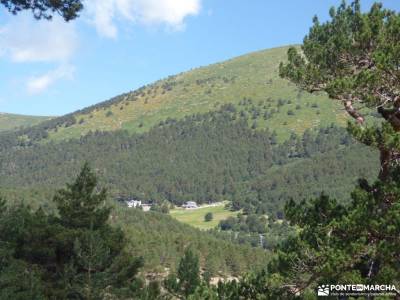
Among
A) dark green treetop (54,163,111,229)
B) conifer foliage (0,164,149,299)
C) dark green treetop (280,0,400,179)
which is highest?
dark green treetop (280,0,400,179)

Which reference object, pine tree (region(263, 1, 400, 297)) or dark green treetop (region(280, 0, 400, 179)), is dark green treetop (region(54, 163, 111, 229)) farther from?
dark green treetop (region(280, 0, 400, 179))

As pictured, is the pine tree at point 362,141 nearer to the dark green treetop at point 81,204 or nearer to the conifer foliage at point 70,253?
the conifer foliage at point 70,253

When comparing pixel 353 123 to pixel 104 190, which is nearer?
pixel 353 123

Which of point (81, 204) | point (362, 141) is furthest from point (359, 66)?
point (81, 204)

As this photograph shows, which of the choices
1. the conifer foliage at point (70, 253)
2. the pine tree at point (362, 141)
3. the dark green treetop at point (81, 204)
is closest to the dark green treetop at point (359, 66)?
the pine tree at point (362, 141)

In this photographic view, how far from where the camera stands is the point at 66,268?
27.1 meters

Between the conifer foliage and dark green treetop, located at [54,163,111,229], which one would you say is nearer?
the conifer foliage

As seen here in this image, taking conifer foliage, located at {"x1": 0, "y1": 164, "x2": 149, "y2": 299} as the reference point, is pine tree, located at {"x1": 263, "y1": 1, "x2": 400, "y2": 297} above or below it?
above

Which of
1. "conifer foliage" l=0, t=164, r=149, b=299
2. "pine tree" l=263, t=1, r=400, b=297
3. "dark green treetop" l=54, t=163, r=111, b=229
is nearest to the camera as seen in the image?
"pine tree" l=263, t=1, r=400, b=297

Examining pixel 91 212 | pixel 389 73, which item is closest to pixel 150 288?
pixel 91 212

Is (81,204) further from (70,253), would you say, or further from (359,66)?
(359,66)

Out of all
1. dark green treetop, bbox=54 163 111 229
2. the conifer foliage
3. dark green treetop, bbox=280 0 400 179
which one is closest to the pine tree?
dark green treetop, bbox=280 0 400 179

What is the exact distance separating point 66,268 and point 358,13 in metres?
20.8

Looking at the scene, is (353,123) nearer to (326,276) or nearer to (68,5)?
(326,276)
